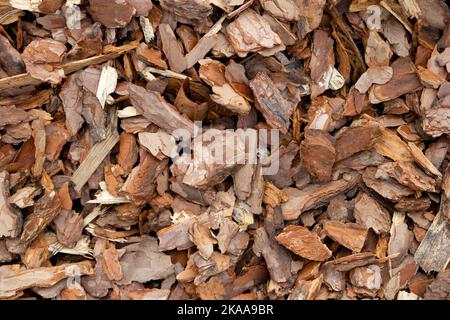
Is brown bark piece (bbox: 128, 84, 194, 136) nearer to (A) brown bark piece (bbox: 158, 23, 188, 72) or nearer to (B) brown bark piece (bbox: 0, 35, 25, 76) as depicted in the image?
(A) brown bark piece (bbox: 158, 23, 188, 72)

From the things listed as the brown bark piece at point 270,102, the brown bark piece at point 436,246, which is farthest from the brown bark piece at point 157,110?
the brown bark piece at point 436,246

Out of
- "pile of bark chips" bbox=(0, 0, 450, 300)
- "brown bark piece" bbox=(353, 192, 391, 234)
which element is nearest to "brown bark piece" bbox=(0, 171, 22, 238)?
"pile of bark chips" bbox=(0, 0, 450, 300)

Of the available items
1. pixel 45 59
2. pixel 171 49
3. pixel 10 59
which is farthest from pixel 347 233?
pixel 10 59

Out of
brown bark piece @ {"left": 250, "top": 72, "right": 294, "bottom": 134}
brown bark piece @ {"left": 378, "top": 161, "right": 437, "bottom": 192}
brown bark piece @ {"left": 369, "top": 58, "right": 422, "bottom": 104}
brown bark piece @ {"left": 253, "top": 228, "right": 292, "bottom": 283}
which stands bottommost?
brown bark piece @ {"left": 253, "top": 228, "right": 292, "bottom": 283}

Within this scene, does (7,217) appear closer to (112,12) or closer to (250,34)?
(112,12)

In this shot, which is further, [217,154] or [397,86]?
[397,86]

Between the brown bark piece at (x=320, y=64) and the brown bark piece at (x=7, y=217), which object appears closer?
the brown bark piece at (x=7, y=217)

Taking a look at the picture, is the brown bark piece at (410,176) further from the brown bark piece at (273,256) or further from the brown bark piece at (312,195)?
the brown bark piece at (273,256)

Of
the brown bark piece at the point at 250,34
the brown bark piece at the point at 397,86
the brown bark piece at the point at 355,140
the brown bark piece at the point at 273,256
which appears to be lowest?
the brown bark piece at the point at 273,256

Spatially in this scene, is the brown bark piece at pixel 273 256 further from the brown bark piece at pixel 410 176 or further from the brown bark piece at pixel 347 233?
the brown bark piece at pixel 410 176

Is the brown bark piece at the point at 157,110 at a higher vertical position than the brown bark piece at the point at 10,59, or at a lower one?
lower
